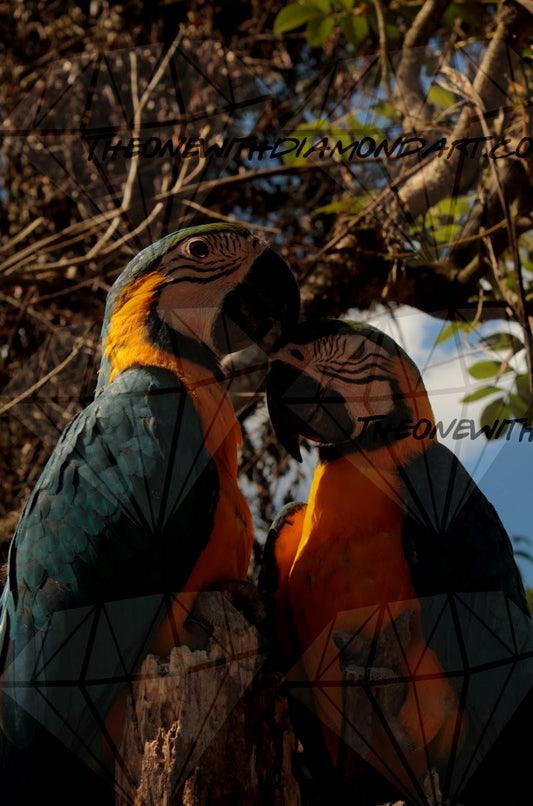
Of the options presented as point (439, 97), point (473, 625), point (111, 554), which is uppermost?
point (439, 97)

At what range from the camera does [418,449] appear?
219 centimetres

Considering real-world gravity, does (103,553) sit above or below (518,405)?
below

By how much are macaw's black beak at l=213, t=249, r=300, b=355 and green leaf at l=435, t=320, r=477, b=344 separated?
778mm

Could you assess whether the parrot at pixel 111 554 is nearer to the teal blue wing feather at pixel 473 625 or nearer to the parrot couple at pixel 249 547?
the parrot couple at pixel 249 547

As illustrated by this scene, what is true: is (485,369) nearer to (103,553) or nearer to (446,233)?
(446,233)

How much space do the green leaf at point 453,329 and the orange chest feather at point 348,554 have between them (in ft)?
3.10

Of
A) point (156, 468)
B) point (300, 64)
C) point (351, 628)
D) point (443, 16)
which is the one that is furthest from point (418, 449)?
point (300, 64)

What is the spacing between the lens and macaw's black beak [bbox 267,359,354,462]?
7.28 ft

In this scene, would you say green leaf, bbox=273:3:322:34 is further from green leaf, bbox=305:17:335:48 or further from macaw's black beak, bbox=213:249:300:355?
macaw's black beak, bbox=213:249:300:355

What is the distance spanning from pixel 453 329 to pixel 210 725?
1804mm

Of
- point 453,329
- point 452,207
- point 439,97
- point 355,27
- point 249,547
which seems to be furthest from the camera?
point 355,27

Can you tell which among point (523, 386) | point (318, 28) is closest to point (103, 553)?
point (523, 386)

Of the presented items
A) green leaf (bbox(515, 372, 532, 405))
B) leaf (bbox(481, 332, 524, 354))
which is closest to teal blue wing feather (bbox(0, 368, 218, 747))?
green leaf (bbox(515, 372, 532, 405))

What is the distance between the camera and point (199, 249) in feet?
7.54
